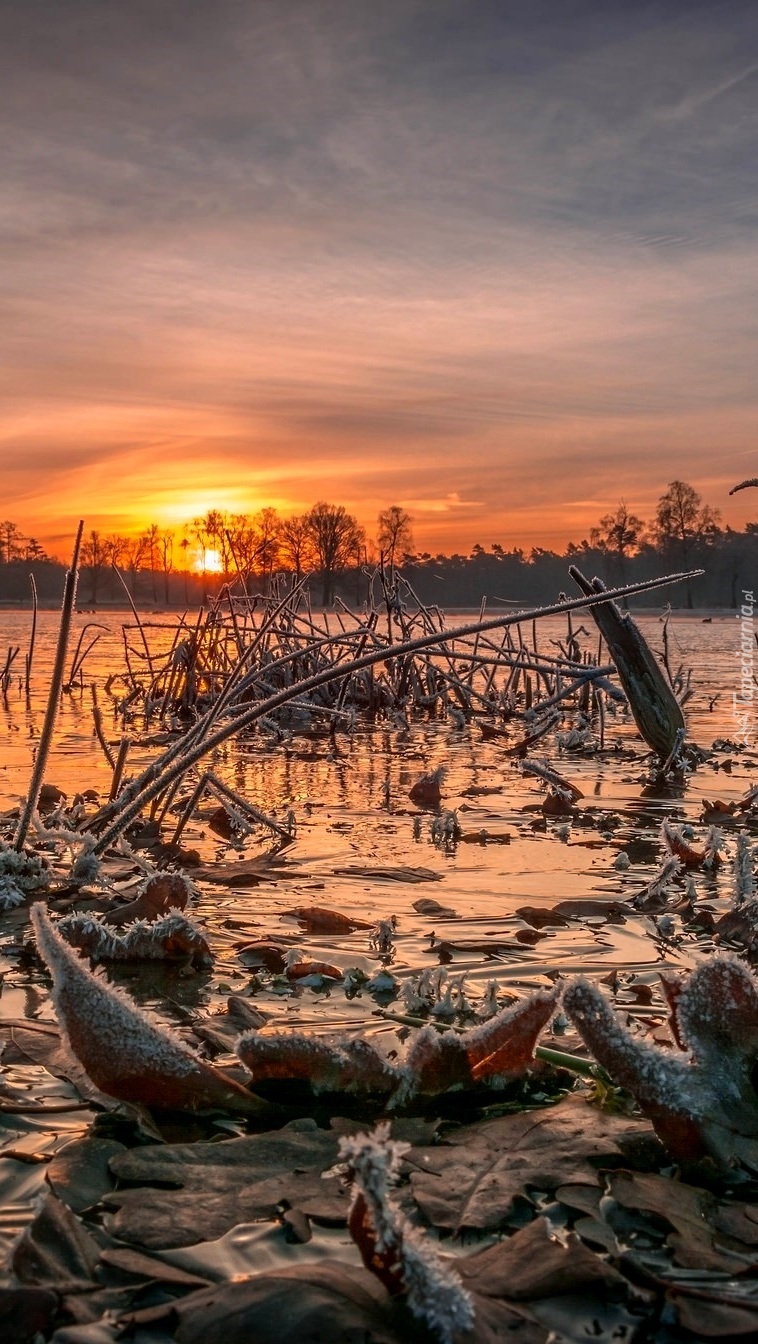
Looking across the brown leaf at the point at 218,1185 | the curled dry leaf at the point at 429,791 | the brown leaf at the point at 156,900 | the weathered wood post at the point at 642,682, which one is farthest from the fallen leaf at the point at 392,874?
the weathered wood post at the point at 642,682

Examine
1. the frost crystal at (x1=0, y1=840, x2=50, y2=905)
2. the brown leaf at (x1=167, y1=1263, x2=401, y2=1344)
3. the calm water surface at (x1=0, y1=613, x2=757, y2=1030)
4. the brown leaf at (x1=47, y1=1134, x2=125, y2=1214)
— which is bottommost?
the calm water surface at (x1=0, y1=613, x2=757, y2=1030)

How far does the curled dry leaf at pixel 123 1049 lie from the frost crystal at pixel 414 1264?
1.90 ft

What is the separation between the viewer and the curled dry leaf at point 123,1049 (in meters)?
1.60

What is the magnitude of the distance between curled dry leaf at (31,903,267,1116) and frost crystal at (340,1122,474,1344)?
0.58 metres

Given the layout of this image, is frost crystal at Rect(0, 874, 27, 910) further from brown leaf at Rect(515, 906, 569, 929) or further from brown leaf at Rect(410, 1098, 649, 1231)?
brown leaf at Rect(410, 1098, 649, 1231)

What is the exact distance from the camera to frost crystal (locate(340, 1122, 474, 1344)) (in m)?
1.03

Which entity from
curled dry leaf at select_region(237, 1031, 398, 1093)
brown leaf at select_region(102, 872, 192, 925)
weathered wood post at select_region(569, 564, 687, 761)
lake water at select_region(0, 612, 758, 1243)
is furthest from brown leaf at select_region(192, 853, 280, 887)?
weathered wood post at select_region(569, 564, 687, 761)

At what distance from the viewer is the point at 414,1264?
1.09 meters

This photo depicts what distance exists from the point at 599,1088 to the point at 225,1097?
0.58m

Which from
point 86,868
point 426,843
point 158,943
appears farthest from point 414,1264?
point 426,843

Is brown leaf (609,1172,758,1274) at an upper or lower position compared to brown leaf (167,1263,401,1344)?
lower

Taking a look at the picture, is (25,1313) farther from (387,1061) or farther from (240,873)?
(240,873)

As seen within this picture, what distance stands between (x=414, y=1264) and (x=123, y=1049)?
67 centimetres

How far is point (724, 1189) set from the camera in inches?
58.9
